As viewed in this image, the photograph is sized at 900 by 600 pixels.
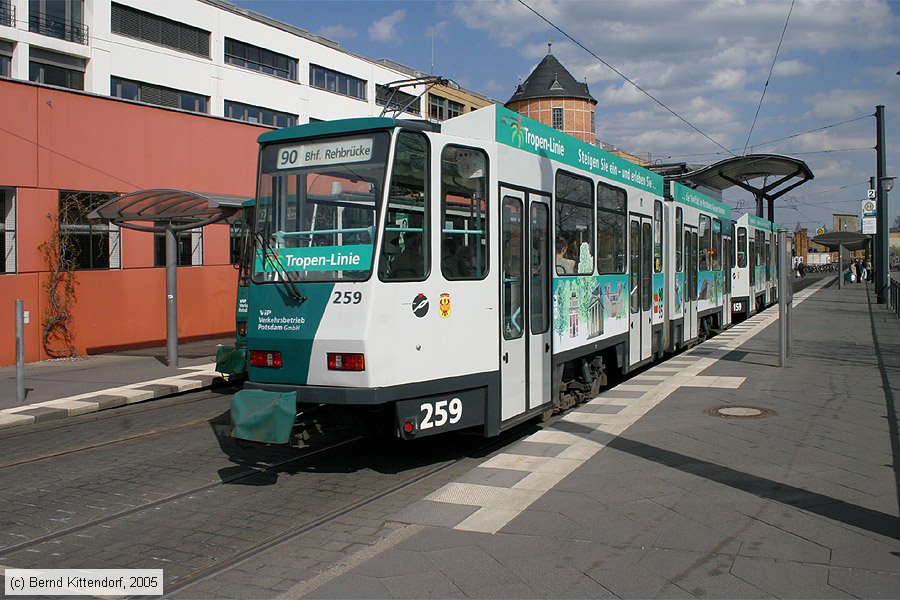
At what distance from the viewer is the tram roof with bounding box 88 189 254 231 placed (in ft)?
49.0

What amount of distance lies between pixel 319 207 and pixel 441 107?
1984 inches

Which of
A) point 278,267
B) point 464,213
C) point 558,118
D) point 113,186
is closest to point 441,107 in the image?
point 558,118

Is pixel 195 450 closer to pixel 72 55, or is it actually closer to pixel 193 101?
pixel 72 55

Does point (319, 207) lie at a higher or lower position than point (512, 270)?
higher

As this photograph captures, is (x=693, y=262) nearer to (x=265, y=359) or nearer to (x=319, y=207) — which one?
(x=319, y=207)

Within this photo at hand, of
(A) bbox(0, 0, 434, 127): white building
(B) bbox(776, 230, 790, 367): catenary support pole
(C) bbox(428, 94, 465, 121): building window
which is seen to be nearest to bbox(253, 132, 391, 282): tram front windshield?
(B) bbox(776, 230, 790, 367): catenary support pole

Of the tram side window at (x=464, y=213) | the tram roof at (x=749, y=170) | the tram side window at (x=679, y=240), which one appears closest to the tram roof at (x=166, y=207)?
the tram side window at (x=679, y=240)

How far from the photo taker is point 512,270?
8039 mm

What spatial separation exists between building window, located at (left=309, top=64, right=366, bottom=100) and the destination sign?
32.4 m

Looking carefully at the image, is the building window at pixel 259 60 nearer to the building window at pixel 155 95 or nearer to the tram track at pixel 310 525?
the building window at pixel 155 95

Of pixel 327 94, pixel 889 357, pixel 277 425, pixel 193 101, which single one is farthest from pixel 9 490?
pixel 327 94

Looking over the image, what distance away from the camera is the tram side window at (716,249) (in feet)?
63.2

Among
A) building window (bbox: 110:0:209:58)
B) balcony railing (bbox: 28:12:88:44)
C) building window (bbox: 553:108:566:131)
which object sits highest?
building window (bbox: 553:108:566:131)

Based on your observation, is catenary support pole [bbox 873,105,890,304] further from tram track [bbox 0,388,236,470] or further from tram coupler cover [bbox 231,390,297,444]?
tram coupler cover [bbox 231,390,297,444]
